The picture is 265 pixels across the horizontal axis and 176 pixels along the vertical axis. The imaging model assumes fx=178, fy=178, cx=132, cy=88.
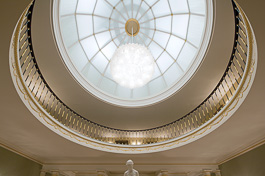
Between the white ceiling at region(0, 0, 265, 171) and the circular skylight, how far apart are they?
299 centimetres

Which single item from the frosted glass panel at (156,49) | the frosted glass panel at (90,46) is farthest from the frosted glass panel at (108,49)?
→ the frosted glass panel at (156,49)

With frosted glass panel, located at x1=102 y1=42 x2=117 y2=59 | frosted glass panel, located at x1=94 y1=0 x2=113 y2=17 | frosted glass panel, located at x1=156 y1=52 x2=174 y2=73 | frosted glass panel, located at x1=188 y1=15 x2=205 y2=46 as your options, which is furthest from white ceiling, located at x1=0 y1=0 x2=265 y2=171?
frosted glass panel, located at x1=94 y1=0 x2=113 y2=17

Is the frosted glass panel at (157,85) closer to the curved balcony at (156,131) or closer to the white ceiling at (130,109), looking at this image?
the white ceiling at (130,109)

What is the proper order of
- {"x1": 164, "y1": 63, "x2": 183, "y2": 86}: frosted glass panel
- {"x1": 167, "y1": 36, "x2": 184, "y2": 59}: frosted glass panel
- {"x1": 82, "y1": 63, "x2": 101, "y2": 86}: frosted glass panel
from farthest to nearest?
{"x1": 82, "y1": 63, "x2": 101, "y2": 86}: frosted glass panel → {"x1": 164, "y1": 63, "x2": 183, "y2": 86}: frosted glass panel → {"x1": 167, "y1": 36, "x2": 184, "y2": 59}: frosted glass panel

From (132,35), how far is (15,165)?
25.2 feet

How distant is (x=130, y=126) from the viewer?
11617 millimetres

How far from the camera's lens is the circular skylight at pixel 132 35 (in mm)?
8461

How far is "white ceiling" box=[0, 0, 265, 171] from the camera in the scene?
3434 mm

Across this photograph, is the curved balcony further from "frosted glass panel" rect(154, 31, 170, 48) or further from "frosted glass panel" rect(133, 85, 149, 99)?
"frosted glass panel" rect(154, 31, 170, 48)

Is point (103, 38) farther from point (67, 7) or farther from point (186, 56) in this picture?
point (186, 56)

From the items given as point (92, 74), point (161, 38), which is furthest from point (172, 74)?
point (92, 74)

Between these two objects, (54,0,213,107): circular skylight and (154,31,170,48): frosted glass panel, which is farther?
(154,31,170,48): frosted glass panel

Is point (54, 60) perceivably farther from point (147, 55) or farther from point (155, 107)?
point (155, 107)

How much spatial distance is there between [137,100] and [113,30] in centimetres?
418
